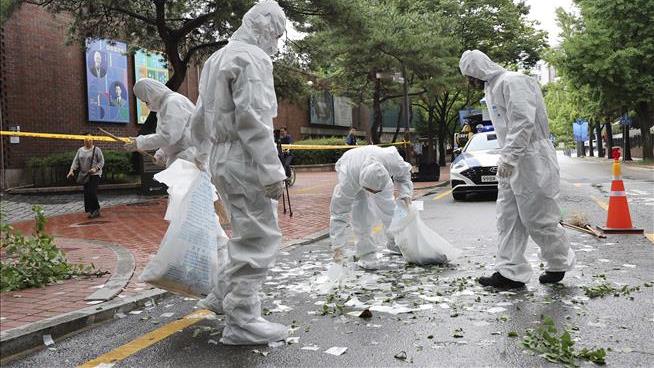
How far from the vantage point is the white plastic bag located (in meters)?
5.88

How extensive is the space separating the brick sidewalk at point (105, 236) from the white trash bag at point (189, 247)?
1057mm

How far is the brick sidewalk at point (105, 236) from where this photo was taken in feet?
15.0

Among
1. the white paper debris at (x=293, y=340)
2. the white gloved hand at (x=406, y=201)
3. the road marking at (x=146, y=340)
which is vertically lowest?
the road marking at (x=146, y=340)

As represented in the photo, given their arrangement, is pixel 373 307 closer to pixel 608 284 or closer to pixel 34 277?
pixel 608 284

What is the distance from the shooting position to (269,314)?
4371mm

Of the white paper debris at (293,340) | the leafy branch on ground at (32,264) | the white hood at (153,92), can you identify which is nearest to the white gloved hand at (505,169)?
the white paper debris at (293,340)

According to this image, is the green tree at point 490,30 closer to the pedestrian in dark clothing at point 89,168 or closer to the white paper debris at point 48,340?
the pedestrian in dark clothing at point 89,168

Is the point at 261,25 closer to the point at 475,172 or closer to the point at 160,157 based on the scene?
the point at 160,157

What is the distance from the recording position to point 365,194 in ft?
20.0

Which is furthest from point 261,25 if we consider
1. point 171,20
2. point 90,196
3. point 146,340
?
point 171,20

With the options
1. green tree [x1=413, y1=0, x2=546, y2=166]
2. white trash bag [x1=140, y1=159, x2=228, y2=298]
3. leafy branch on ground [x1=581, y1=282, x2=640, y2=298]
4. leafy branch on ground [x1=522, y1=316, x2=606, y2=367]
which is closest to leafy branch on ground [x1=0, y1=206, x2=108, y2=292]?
white trash bag [x1=140, y1=159, x2=228, y2=298]

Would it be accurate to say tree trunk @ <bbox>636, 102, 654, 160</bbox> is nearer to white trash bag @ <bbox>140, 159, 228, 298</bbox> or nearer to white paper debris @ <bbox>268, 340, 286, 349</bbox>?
→ white trash bag @ <bbox>140, 159, 228, 298</bbox>

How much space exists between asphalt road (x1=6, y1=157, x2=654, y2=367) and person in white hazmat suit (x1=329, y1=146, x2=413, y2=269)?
14.5 inches

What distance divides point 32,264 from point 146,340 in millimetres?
2359
